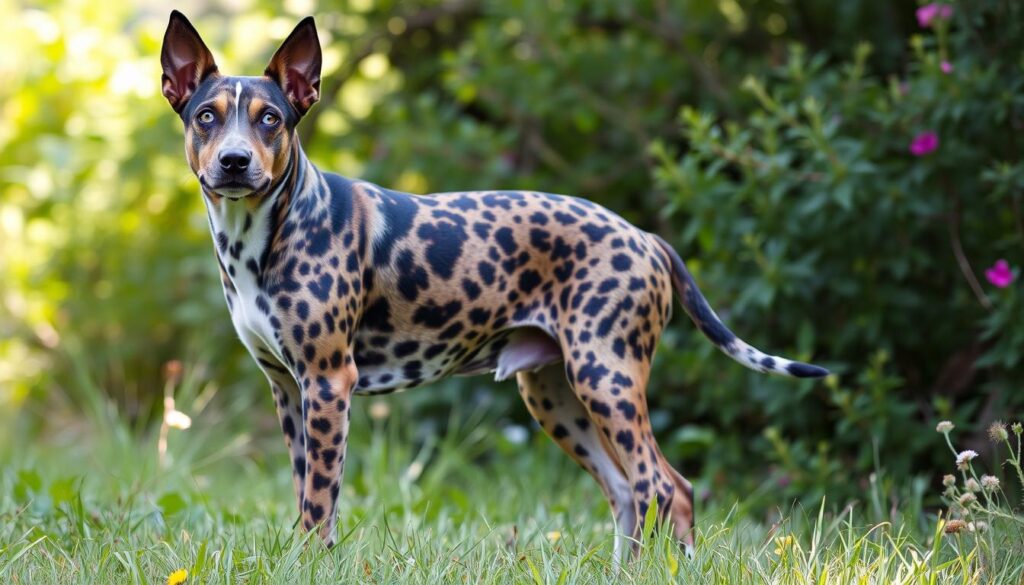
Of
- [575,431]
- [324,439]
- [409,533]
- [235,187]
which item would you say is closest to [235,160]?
[235,187]

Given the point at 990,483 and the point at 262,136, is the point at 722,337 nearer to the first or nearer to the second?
the point at 990,483

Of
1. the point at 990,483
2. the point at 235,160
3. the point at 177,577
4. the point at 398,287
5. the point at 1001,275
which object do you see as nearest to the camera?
the point at 177,577

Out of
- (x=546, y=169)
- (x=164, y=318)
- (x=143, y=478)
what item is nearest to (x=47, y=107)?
(x=164, y=318)

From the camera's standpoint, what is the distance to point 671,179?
18.9 ft

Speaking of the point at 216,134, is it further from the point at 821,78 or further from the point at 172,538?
the point at 821,78

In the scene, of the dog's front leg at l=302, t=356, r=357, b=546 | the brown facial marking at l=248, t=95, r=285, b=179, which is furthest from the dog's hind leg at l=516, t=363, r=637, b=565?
the brown facial marking at l=248, t=95, r=285, b=179

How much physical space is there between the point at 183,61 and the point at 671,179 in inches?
104

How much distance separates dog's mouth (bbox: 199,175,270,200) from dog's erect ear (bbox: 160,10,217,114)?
0.41 m

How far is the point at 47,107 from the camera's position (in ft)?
30.2

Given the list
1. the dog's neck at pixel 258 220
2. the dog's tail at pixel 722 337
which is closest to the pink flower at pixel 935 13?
the dog's tail at pixel 722 337

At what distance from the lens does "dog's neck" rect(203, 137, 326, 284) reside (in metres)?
3.89

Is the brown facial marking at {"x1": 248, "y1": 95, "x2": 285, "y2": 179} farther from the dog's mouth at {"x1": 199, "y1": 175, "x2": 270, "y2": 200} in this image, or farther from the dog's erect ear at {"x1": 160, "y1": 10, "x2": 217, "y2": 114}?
the dog's erect ear at {"x1": 160, "y1": 10, "x2": 217, "y2": 114}

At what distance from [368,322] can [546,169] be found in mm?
3582

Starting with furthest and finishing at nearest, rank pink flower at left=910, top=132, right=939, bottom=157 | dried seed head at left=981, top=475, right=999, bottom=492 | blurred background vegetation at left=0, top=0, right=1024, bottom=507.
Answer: blurred background vegetation at left=0, top=0, right=1024, bottom=507 → pink flower at left=910, top=132, right=939, bottom=157 → dried seed head at left=981, top=475, right=999, bottom=492
